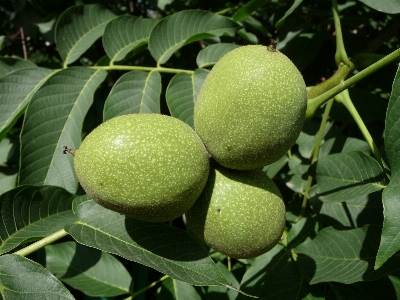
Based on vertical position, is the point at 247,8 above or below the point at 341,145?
above

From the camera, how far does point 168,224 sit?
121cm

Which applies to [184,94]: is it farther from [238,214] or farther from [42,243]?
[42,243]

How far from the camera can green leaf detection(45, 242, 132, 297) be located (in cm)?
157

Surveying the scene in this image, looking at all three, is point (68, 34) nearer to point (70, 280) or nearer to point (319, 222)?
point (70, 280)

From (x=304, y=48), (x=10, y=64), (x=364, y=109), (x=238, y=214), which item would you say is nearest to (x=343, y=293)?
(x=238, y=214)

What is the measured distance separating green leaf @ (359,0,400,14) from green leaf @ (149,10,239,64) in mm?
489

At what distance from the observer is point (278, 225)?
1.13 m

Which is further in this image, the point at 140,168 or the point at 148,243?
the point at 148,243

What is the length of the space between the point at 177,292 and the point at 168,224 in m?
0.37

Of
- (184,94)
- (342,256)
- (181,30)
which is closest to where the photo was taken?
(342,256)

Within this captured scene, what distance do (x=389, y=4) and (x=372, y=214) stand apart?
653 mm

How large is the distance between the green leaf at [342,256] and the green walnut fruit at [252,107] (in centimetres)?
37

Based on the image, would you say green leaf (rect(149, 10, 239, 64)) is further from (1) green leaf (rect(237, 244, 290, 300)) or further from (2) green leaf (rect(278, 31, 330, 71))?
(1) green leaf (rect(237, 244, 290, 300))

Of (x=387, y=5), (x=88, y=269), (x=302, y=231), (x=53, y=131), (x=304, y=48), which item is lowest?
(x=88, y=269)
